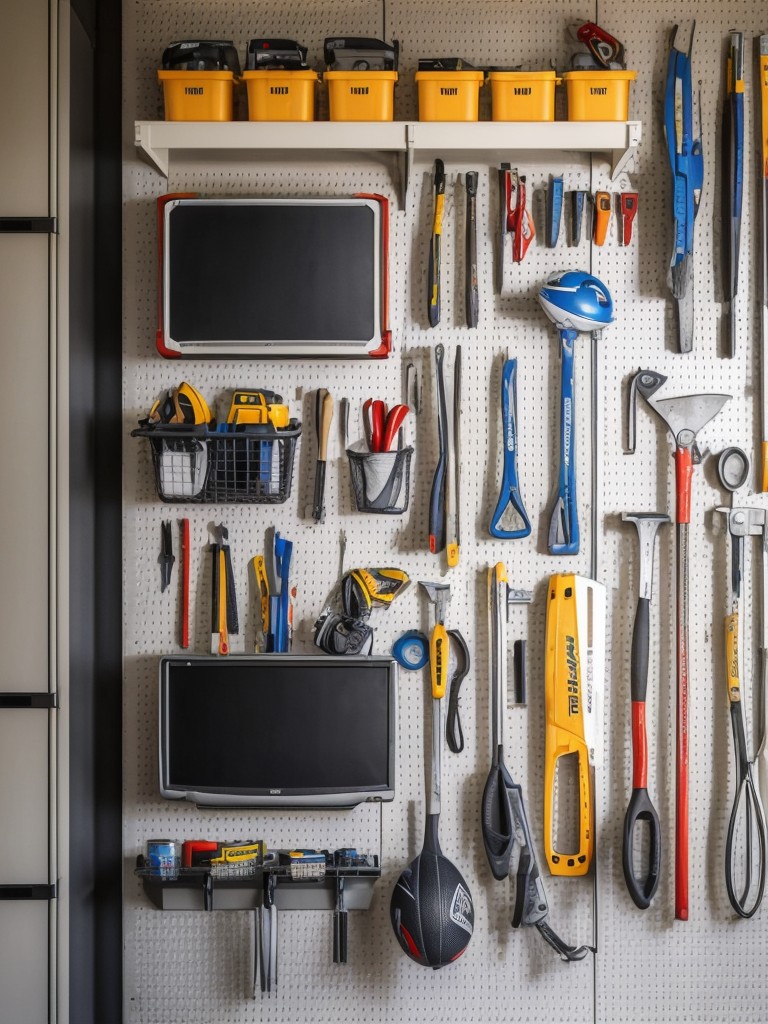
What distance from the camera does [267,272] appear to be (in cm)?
200

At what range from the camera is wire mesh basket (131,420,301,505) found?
76.3 inches

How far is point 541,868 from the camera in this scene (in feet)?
6.78

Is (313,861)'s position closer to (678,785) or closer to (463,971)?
(463,971)

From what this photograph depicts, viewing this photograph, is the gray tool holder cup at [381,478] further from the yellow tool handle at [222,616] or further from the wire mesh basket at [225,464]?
the yellow tool handle at [222,616]

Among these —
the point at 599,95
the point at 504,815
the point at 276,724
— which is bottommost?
the point at 504,815

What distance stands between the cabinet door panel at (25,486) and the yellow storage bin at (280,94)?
1.97ft

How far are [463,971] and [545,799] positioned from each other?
483 mm

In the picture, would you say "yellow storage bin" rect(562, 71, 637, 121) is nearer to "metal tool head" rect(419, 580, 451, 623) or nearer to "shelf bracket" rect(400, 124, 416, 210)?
"shelf bracket" rect(400, 124, 416, 210)

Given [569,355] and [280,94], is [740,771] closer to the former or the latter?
[569,355]

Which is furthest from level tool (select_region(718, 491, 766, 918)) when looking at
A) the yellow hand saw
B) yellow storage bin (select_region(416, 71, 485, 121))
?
yellow storage bin (select_region(416, 71, 485, 121))

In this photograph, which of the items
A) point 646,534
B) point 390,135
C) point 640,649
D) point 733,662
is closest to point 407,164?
point 390,135

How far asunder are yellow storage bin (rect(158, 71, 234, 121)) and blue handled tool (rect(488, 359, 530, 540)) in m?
0.91

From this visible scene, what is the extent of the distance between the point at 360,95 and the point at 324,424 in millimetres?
763

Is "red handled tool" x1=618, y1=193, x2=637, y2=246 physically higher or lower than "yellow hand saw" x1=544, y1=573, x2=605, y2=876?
higher
